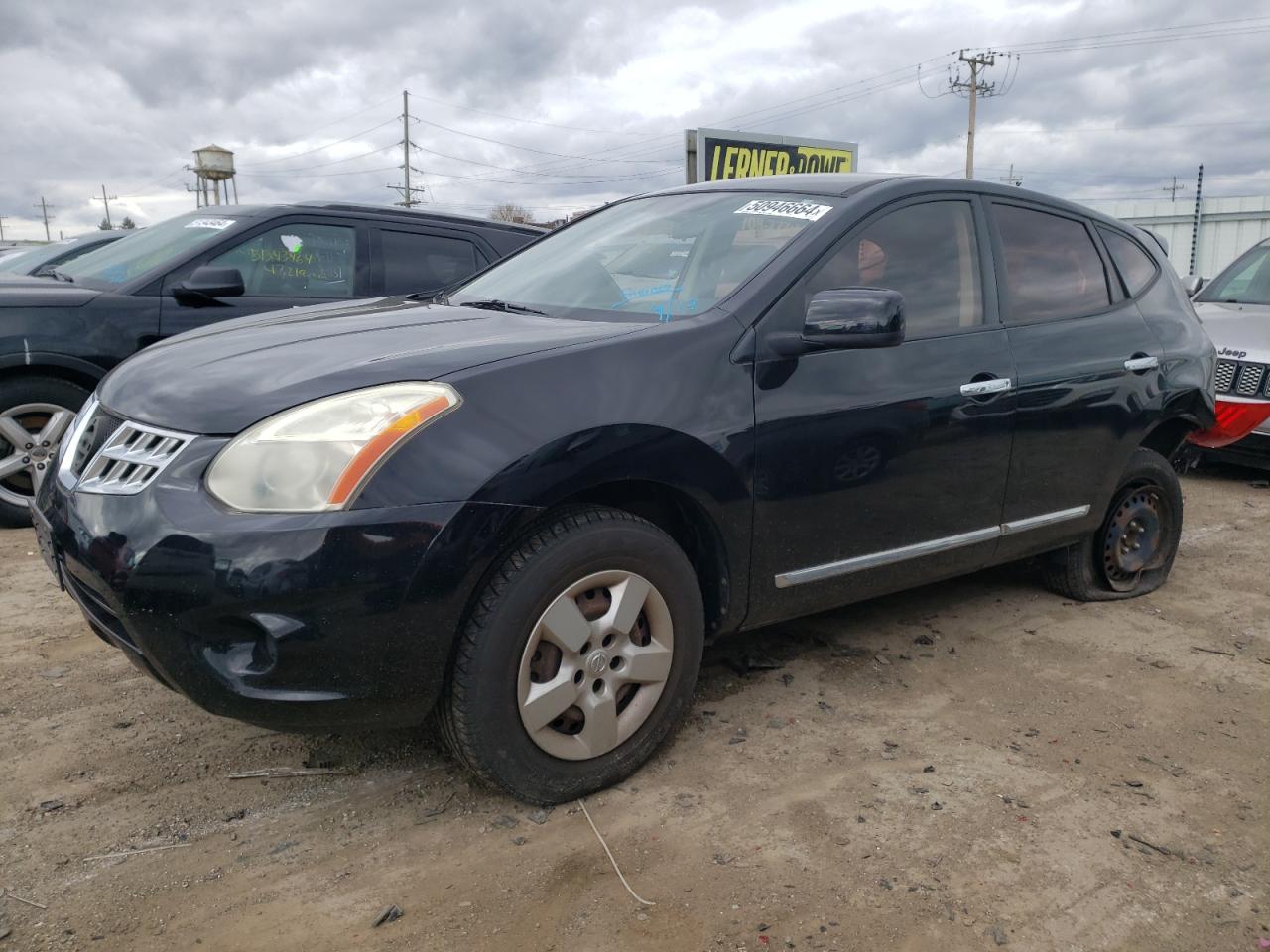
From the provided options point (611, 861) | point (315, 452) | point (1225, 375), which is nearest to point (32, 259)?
point (315, 452)

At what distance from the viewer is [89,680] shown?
329cm

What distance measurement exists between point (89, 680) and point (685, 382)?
2.27m

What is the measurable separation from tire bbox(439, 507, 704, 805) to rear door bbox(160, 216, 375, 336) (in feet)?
11.9

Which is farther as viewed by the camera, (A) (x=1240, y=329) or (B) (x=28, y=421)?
(A) (x=1240, y=329)

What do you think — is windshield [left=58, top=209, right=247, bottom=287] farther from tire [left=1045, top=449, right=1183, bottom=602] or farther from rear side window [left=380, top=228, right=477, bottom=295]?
tire [left=1045, top=449, right=1183, bottom=602]

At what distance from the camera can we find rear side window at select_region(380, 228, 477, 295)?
5793 millimetres

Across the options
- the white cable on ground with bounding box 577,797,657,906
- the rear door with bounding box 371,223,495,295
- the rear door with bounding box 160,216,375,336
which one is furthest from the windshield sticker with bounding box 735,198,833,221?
the rear door with bounding box 160,216,375,336

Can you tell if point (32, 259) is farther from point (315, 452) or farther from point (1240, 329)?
point (1240, 329)

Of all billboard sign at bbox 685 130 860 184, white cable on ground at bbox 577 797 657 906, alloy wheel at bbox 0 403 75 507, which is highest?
billboard sign at bbox 685 130 860 184

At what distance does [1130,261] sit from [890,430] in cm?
191

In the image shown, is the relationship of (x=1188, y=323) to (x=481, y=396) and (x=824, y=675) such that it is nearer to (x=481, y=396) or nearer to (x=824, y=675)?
(x=824, y=675)

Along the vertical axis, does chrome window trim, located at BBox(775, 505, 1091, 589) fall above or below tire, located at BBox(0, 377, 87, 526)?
below

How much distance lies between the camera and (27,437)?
16.4 ft

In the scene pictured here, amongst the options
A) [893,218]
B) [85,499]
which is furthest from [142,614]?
[893,218]
